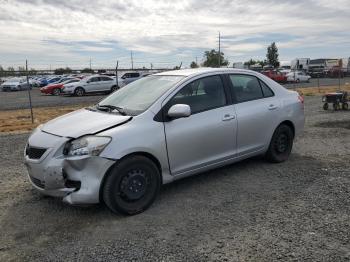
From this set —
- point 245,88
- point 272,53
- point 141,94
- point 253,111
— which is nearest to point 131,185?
point 141,94

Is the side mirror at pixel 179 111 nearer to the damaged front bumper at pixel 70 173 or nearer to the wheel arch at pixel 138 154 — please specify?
the wheel arch at pixel 138 154

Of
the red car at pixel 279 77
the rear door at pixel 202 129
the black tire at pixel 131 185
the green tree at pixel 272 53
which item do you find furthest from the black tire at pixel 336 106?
the green tree at pixel 272 53

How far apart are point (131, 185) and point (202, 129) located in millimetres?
1251

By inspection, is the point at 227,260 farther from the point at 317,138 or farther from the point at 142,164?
the point at 317,138

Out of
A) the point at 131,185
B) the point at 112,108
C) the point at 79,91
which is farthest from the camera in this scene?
the point at 79,91

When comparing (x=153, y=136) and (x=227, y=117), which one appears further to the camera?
(x=227, y=117)

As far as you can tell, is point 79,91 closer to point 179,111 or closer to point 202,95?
point 202,95

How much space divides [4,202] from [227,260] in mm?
3062

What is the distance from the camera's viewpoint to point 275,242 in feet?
12.8

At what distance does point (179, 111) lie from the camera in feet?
15.8

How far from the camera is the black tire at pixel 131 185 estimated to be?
4430mm

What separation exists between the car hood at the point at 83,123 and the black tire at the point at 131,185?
19.0 inches

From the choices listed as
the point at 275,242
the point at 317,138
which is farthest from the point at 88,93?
the point at 275,242

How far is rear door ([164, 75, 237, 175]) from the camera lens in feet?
16.4
